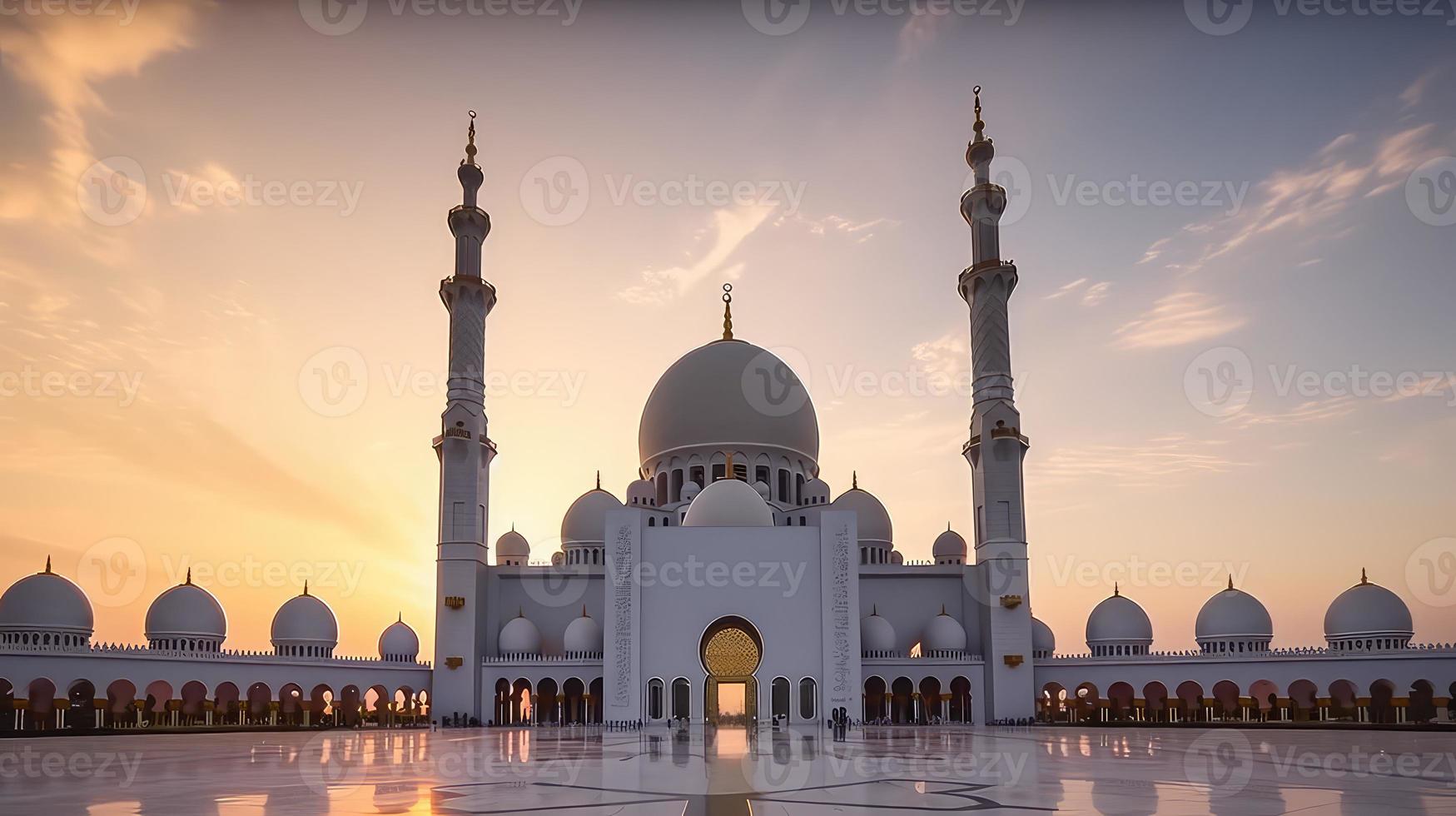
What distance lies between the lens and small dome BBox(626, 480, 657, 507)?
35781 millimetres

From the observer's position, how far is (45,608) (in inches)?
1106

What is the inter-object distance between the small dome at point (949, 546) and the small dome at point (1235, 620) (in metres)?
7.72

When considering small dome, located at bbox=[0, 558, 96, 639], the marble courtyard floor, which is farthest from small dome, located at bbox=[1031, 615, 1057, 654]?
small dome, located at bbox=[0, 558, 96, 639]

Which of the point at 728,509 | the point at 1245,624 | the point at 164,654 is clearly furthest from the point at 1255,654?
the point at 164,654

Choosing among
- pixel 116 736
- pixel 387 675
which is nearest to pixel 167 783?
pixel 116 736

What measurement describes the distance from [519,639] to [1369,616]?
24739 millimetres

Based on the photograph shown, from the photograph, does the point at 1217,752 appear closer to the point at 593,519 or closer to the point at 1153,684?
the point at 1153,684

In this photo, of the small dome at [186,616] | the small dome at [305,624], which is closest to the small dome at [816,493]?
the small dome at [305,624]

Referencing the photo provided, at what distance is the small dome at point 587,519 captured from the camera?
36812 mm

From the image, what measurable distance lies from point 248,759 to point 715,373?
993 inches

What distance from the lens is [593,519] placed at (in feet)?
121

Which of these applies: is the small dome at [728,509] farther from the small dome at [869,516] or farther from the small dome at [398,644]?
the small dome at [398,644]

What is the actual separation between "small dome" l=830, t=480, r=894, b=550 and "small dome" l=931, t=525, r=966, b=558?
177cm

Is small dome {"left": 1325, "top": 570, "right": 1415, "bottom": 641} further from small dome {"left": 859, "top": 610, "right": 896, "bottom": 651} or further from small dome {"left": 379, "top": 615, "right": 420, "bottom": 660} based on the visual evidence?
small dome {"left": 379, "top": 615, "right": 420, "bottom": 660}
